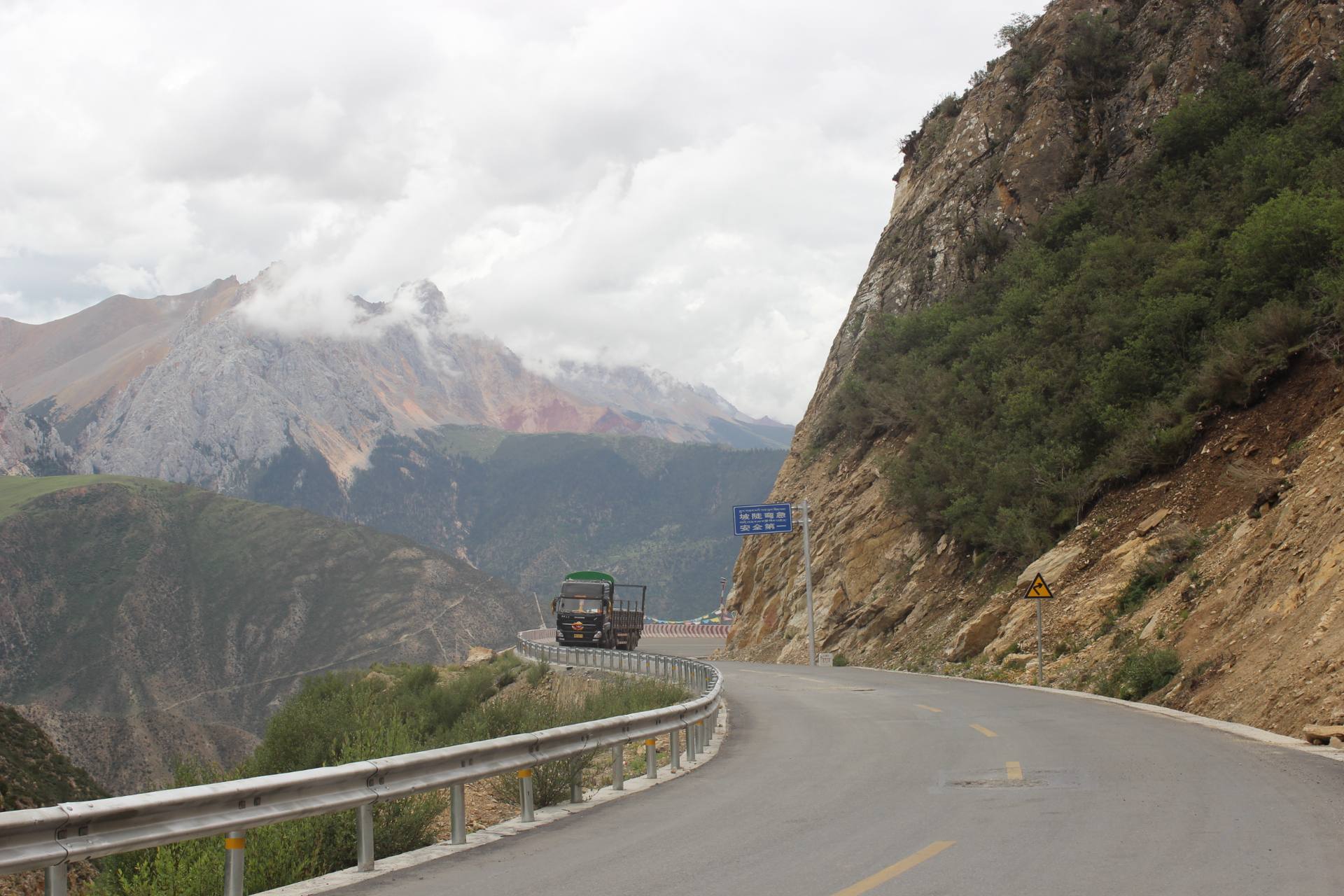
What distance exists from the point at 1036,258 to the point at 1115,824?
3589 centimetres

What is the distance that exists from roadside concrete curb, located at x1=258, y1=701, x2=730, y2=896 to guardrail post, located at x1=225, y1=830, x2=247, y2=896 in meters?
0.36

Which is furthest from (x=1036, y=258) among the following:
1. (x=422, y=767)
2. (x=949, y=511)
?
(x=422, y=767)

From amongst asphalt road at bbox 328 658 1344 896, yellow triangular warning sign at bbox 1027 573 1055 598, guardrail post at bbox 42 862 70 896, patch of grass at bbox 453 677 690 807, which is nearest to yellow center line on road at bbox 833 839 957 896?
asphalt road at bbox 328 658 1344 896

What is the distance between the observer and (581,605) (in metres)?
54.3

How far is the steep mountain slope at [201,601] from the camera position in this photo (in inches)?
4409

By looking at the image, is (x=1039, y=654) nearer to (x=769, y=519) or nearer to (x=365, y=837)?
(x=769, y=519)

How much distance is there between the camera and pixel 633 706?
1936cm

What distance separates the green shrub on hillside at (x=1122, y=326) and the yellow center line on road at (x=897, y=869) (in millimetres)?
20074

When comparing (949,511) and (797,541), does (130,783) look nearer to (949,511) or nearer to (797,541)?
(797,541)

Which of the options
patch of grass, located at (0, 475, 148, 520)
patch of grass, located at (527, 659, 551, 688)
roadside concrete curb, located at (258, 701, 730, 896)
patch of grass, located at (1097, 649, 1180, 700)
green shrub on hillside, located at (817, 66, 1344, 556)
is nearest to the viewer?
roadside concrete curb, located at (258, 701, 730, 896)

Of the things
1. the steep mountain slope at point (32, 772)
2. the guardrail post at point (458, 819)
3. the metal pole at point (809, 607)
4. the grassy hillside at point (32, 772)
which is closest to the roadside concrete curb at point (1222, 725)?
the guardrail post at point (458, 819)

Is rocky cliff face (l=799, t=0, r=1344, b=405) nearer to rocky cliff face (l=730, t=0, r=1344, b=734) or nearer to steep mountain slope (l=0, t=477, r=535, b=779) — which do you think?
rocky cliff face (l=730, t=0, r=1344, b=734)

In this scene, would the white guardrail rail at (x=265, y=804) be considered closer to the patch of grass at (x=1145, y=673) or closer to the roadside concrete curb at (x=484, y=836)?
the roadside concrete curb at (x=484, y=836)

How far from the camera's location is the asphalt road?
674cm
